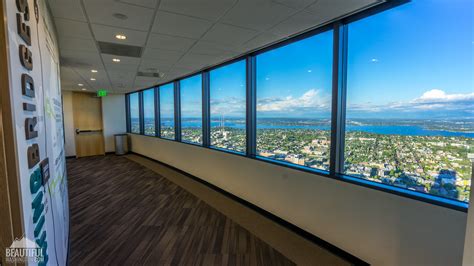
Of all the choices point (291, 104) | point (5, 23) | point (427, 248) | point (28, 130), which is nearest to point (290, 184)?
point (291, 104)

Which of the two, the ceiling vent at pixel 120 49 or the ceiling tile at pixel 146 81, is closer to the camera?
the ceiling vent at pixel 120 49

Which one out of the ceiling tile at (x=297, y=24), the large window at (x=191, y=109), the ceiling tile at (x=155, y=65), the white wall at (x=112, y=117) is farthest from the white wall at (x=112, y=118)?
the ceiling tile at (x=297, y=24)

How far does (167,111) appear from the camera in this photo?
673 centimetres

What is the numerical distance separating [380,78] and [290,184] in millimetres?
1709

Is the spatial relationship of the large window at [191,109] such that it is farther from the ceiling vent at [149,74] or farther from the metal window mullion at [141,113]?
the metal window mullion at [141,113]

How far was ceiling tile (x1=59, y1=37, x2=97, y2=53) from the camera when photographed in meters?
2.88

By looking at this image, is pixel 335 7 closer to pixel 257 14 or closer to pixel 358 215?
pixel 257 14

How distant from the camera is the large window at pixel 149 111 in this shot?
7.67 metres

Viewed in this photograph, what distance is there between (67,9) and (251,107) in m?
2.71

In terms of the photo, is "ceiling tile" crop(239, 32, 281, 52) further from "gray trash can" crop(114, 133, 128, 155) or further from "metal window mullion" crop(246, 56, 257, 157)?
"gray trash can" crop(114, 133, 128, 155)

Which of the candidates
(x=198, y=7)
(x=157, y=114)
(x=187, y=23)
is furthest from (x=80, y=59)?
(x=157, y=114)

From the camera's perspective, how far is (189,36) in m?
2.79

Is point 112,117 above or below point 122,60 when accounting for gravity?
below

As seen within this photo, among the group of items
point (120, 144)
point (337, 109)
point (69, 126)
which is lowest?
point (120, 144)
